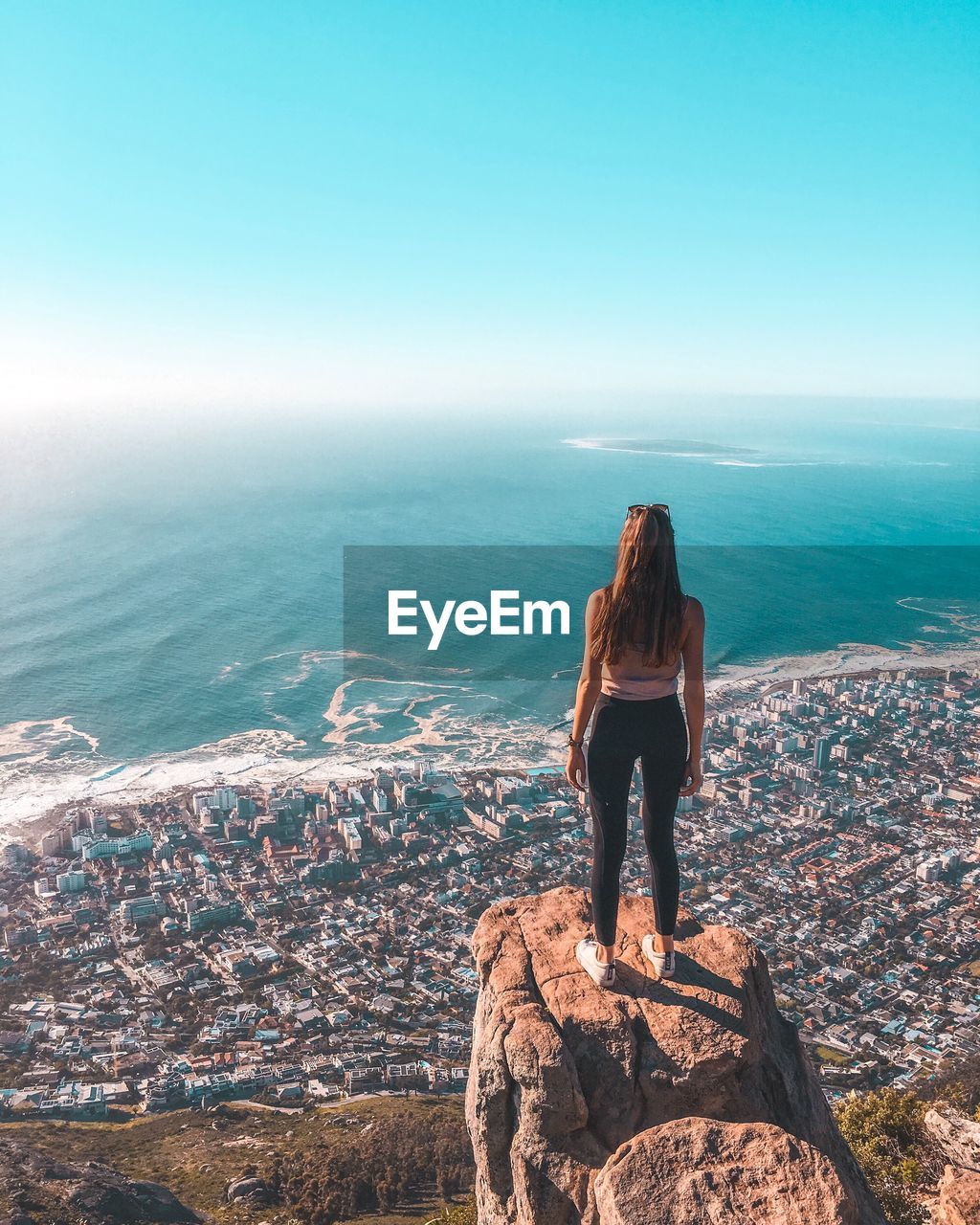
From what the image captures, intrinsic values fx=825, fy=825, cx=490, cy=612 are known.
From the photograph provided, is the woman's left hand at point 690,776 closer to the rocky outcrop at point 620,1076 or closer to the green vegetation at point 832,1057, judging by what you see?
the rocky outcrop at point 620,1076

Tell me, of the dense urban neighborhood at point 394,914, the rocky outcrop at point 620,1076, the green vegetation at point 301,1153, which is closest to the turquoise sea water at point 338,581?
the dense urban neighborhood at point 394,914

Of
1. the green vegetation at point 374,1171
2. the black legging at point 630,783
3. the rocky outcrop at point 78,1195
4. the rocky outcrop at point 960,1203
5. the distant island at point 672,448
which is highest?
the distant island at point 672,448

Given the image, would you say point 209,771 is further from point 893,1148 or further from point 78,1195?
point 893,1148

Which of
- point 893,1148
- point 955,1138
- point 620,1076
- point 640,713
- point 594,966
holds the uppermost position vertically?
point 640,713

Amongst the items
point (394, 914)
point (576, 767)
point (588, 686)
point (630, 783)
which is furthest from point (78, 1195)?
point (588, 686)

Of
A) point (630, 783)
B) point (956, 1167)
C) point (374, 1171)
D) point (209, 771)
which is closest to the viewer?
point (630, 783)

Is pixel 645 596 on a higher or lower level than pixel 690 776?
higher

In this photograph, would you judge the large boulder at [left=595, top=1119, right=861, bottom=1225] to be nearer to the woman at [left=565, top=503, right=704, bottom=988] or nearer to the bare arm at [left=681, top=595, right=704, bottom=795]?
the woman at [left=565, top=503, right=704, bottom=988]
